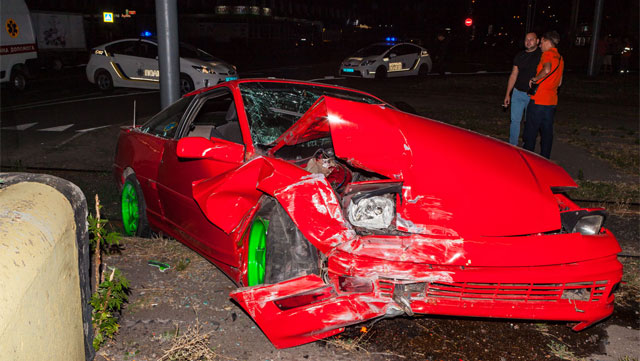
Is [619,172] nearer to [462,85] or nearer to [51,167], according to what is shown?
[51,167]

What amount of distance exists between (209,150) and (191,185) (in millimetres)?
468

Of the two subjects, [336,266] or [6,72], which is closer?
[336,266]

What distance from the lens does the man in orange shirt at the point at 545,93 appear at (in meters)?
6.56

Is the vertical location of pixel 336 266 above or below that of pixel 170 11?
below

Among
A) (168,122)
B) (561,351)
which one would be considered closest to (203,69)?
(168,122)

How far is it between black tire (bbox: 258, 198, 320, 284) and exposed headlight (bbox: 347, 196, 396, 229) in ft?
1.01

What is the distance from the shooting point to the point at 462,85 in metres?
19.8

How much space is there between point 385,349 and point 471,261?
791 mm

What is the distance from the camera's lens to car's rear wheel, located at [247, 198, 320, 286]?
3.00 metres

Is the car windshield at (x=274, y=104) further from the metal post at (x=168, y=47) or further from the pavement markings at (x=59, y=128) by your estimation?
the pavement markings at (x=59, y=128)

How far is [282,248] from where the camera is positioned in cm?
306

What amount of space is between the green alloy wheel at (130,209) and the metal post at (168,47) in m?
2.18

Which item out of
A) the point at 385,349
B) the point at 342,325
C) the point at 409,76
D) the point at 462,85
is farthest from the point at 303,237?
the point at 409,76

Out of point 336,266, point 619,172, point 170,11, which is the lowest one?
point 619,172
